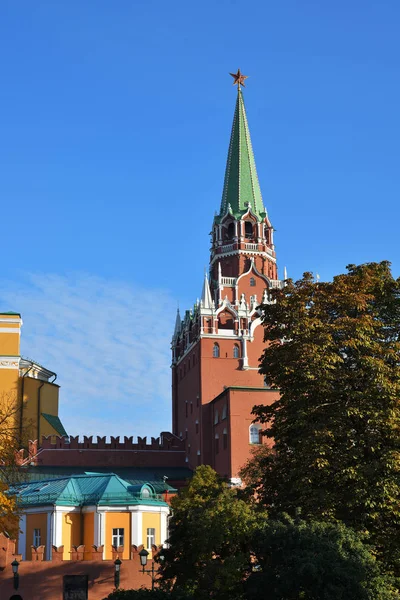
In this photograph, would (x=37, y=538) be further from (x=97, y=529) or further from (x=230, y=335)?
(x=230, y=335)

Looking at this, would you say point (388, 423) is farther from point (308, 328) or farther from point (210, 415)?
point (210, 415)

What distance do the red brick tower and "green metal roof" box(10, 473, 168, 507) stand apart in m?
13.3

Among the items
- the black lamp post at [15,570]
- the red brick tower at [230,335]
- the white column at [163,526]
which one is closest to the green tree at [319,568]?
the black lamp post at [15,570]

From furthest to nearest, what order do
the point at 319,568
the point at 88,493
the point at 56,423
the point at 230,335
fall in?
the point at 56,423, the point at 230,335, the point at 88,493, the point at 319,568

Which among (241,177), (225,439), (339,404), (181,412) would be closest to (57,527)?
(225,439)

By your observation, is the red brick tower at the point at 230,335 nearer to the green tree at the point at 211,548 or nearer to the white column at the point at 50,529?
the white column at the point at 50,529

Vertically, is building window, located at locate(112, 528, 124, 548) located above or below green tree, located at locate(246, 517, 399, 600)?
above

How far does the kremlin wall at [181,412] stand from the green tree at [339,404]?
15.8 m

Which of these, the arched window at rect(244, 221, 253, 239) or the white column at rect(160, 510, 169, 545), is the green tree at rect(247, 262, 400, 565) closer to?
the white column at rect(160, 510, 169, 545)

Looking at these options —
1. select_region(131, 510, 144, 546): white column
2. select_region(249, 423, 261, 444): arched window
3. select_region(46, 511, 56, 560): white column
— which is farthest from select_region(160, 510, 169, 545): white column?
select_region(249, 423, 261, 444): arched window

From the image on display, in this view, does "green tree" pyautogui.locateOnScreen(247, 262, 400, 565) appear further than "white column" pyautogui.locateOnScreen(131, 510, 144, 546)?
No

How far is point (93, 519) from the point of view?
49.0 m

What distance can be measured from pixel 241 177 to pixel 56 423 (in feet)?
91.6

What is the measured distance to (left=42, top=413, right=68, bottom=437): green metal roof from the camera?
251ft
